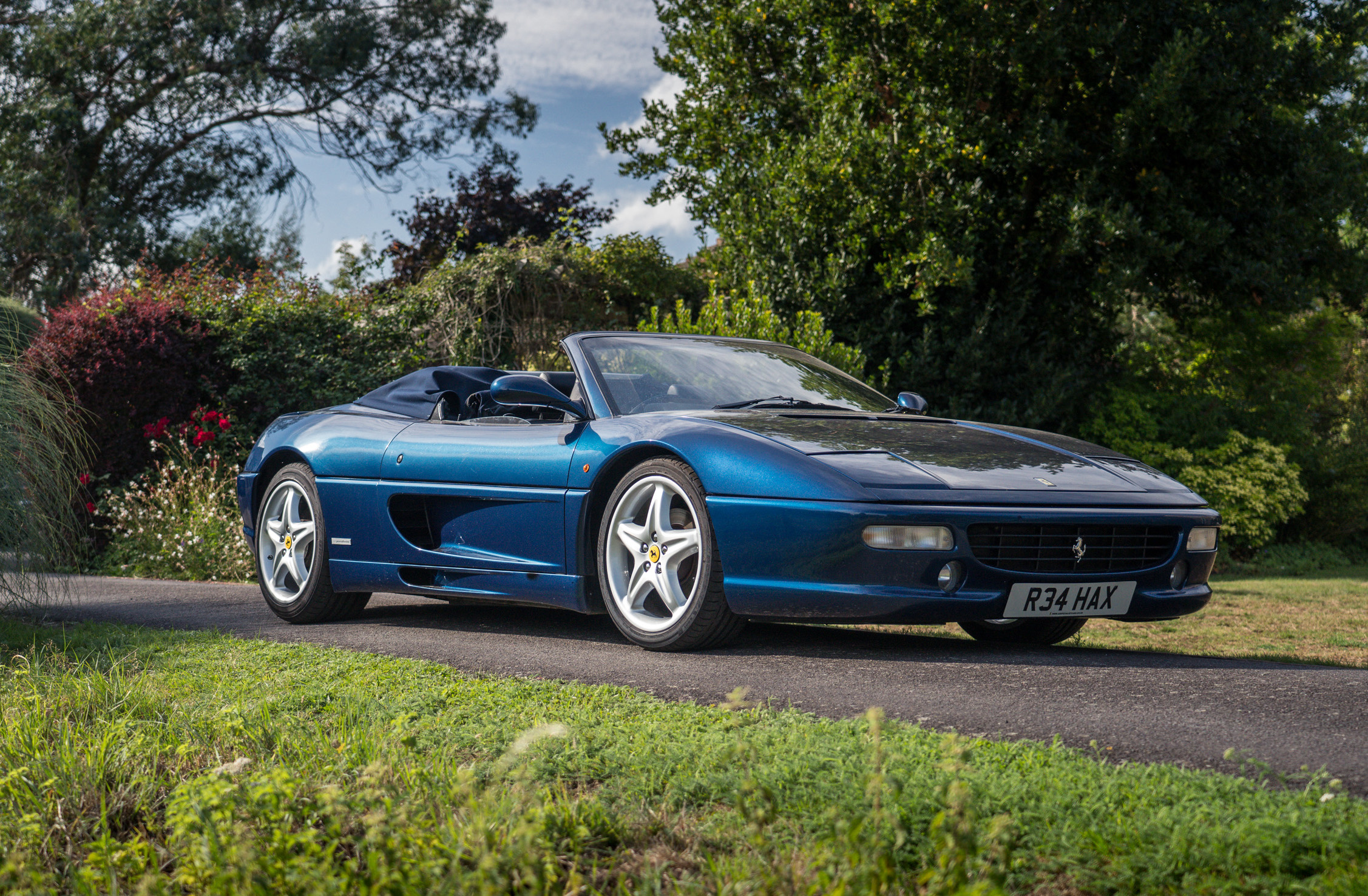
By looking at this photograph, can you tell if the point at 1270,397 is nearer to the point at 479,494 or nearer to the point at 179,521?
A: the point at 179,521

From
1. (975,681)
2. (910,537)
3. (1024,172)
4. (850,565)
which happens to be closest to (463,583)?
(850,565)

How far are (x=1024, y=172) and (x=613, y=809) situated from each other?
11.1 m

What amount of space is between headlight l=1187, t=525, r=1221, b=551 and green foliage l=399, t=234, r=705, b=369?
8.16m

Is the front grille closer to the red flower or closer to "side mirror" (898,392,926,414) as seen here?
"side mirror" (898,392,926,414)

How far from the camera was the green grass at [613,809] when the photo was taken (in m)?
2.03

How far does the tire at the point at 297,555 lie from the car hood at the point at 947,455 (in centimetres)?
235

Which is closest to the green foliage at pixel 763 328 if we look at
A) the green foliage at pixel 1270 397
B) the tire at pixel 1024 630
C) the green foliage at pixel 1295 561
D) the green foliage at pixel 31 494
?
the tire at pixel 1024 630

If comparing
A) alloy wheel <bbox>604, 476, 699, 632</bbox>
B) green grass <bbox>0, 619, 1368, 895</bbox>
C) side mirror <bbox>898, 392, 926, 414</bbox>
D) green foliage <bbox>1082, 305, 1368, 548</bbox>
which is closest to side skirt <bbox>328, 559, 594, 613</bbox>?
alloy wheel <bbox>604, 476, 699, 632</bbox>

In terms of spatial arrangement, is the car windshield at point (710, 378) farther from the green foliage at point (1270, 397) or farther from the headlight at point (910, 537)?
the green foliage at point (1270, 397)

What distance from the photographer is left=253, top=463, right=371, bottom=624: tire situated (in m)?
5.88

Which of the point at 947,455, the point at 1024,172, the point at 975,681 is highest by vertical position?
the point at 1024,172

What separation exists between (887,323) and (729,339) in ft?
21.9

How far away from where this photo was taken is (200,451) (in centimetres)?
1125

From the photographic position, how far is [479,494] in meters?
5.22
